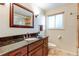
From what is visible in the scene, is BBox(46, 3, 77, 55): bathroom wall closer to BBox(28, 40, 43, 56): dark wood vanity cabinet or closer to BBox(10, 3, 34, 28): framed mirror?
BBox(28, 40, 43, 56): dark wood vanity cabinet

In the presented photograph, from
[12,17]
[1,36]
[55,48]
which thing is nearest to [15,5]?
[12,17]

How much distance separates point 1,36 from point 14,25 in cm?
37

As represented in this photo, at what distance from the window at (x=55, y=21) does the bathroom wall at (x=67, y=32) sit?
84mm

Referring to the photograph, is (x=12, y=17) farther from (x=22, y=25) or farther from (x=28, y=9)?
(x=28, y=9)

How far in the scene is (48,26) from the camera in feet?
6.09

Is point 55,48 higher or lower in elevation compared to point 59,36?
lower

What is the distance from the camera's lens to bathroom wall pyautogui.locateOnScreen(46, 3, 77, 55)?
182 cm

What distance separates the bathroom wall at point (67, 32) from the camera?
182 cm

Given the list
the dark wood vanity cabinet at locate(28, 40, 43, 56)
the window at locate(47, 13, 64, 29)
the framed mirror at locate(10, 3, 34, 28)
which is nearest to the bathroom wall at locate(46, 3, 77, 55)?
the window at locate(47, 13, 64, 29)

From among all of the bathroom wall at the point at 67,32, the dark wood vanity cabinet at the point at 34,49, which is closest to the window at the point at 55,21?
the bathroom wall at the point at 67,32

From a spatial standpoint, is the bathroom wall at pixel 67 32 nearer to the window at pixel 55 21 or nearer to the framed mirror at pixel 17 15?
the window at pixel 55 21

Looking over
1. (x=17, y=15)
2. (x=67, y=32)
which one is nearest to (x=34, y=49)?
(x=17, y=15)

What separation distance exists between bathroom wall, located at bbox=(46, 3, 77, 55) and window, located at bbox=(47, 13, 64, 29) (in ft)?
0.27

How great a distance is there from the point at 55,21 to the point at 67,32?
0.44 meters
